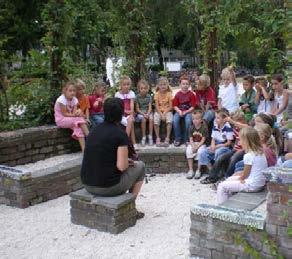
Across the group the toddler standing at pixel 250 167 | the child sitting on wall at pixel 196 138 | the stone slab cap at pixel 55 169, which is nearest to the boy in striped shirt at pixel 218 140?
the child sitting on wall at pixel 196 138

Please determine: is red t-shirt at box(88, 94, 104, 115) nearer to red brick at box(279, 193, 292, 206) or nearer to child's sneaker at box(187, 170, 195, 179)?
child's sneaker at box(187, 170, 195, 179)

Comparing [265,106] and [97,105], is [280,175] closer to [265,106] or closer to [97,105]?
[265,106]

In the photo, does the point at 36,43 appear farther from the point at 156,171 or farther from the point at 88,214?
the point at 88,214

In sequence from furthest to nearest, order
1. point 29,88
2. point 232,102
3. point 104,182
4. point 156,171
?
point 29,88
point 232,102
point 156,171
point 104,182

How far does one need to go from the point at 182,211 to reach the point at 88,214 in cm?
128

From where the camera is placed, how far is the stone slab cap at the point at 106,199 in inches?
209

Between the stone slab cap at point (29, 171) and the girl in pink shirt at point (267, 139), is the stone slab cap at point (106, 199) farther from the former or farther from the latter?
the girl in pink shirt at point (267, 139)

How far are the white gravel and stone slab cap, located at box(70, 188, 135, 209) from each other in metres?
0.34

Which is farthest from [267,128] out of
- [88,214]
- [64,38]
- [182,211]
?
[64,38]

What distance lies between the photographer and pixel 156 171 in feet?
26.6

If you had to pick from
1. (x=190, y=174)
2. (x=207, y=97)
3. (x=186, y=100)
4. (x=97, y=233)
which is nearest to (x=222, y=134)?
(x=190, y=174)

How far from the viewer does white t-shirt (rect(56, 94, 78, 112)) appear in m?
8.17

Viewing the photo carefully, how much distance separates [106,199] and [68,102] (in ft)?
10.7

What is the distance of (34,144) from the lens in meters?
7.91
